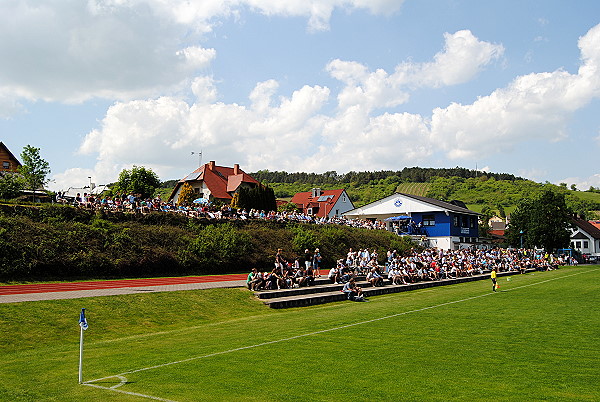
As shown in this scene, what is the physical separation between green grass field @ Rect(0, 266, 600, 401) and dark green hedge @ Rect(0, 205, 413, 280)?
8.66 meters

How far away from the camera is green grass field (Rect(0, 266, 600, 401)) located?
26.2 feet

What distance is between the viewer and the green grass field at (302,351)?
315 inches

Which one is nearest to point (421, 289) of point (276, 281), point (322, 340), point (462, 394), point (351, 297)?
point (351, 297)

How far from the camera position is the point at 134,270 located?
28188mm

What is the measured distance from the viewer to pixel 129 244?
96.6 feet

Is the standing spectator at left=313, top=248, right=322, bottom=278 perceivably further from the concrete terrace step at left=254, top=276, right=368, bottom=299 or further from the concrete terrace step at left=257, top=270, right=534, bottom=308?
the concrete terrace step at left=257, top=270, right=534, bottom=308

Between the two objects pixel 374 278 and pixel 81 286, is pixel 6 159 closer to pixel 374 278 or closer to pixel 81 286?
pixel 81 286

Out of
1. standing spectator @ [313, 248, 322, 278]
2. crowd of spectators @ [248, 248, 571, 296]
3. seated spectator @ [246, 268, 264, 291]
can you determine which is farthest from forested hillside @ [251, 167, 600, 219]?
seated spectator @ [246, 268, 264, 291]

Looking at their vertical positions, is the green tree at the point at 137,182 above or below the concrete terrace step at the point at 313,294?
above

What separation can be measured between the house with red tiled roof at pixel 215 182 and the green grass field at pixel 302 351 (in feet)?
179

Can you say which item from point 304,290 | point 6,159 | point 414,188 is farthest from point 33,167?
point 414,188

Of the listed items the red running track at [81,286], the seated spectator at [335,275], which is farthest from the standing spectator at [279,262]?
the red running track at [81,286]

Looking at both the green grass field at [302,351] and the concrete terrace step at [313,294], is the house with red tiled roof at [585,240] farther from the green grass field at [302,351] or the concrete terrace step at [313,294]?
the green grass field at [302,351]

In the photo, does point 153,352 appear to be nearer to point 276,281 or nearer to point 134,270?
point 276,281
